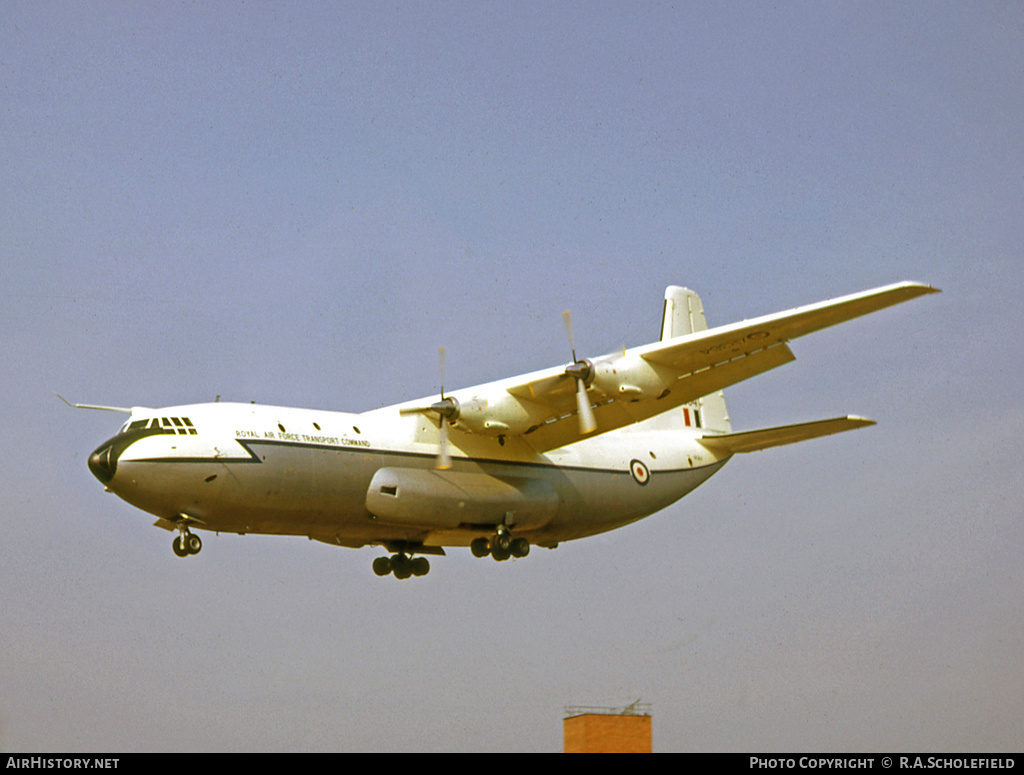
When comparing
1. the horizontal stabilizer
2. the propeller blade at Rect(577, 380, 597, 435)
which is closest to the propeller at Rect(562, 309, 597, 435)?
the propeller blade at Rect(577, 380, 597, 435)

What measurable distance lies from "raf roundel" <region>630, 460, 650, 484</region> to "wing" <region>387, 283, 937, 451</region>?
2.57 meters

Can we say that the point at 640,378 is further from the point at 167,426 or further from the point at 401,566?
the point at 167,426

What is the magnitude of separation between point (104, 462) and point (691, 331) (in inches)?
635

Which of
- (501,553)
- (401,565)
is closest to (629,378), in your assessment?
(501,553)

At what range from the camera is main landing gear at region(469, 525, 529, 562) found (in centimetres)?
2781

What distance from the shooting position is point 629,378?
Answer: 26.0m

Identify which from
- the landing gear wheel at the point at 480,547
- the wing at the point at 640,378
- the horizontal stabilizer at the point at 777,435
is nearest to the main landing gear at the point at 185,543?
the wing at the point at 640,378

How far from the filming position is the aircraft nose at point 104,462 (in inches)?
936

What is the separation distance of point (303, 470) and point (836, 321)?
10.6m

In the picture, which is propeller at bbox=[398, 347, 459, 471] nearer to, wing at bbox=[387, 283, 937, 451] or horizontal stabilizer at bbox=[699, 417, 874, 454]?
wing at bbox=[387, 283, 937, 451]

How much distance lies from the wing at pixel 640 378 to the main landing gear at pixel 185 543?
197 inches
